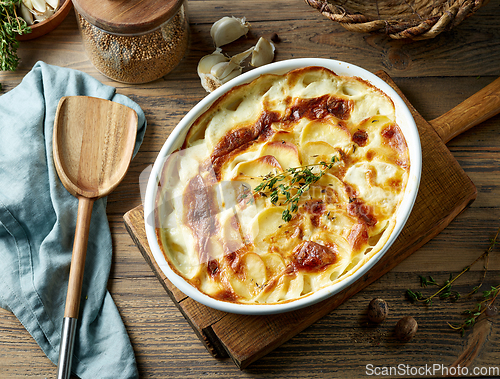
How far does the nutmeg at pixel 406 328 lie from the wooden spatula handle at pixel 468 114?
864 mm

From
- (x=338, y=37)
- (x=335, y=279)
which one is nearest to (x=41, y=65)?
(x=338, y=37)

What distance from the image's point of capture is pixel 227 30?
222 centimetres

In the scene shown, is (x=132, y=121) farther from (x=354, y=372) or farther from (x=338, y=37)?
(x=354, y=372)

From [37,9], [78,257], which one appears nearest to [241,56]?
[37,9]

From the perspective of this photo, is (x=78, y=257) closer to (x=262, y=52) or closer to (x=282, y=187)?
(x=282, y=187)

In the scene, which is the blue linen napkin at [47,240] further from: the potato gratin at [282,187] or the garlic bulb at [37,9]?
the potato gratin at [282,187]

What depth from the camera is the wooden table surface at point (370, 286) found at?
187 cm

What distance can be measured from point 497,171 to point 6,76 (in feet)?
8.54

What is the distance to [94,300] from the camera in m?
1.90

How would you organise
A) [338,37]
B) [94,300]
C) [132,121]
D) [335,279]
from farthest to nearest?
[338,37], [132,121], [94,300], [335,279]

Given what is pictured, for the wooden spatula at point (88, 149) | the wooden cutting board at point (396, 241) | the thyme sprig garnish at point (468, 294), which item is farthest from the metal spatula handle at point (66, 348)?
the thyme sprig garnish at point (468, 294)

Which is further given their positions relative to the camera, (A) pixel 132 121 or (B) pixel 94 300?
(A) pixel 132 121

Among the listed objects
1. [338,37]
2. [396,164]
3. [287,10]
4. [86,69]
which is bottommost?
[396,164]

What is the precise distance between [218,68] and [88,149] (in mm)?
741
